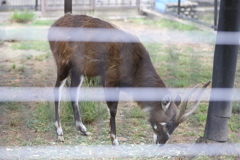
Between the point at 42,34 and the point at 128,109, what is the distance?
388cm

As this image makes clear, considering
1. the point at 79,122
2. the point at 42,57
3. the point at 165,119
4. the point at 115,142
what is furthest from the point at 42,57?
the point at 165,119

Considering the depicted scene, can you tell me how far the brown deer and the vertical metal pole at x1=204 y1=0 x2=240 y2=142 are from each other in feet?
1.36

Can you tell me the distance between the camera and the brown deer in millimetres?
4176

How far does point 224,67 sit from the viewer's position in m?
3.61

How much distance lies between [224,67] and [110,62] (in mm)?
1199

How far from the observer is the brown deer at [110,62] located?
418 cm

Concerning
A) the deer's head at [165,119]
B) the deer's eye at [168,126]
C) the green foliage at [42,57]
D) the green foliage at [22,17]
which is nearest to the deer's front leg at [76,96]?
the deer's head at [165,119]

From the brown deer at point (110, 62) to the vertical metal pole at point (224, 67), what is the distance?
1.36ft

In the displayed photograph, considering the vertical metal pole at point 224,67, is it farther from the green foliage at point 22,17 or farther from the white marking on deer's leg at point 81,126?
the green foliage at point 22,17

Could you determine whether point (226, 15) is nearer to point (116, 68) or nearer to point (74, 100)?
point (116, 68)

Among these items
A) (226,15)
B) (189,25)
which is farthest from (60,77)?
(189,25)

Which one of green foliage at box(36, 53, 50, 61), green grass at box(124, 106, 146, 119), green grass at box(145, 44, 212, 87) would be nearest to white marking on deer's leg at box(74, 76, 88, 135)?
green grass at box(124, 106, 146, 119)

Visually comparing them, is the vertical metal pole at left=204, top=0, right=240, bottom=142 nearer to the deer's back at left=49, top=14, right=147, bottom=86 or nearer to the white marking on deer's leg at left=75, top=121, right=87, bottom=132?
the deer's back at left=49, top=14, right=147, bottom=86

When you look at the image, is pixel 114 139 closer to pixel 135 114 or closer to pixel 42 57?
pixel 135 114
